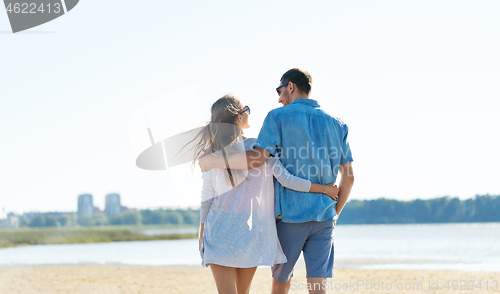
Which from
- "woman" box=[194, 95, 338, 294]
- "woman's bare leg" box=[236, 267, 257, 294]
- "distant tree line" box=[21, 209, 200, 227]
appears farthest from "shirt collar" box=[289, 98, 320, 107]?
"distant tree line" box=[21, 209, 200, 227]

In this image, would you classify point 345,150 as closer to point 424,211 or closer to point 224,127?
point 224,127

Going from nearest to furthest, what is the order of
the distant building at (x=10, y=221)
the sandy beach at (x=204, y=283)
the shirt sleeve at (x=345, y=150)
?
the shirt sleeve at (x=345, y=150)
the sandy beach at (x=204, y=283)
the distant building at (x=10, y=221)

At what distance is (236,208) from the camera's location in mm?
2424

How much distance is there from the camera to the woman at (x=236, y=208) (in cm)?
238

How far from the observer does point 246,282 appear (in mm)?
2443

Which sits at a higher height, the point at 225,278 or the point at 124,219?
the point at 225,278

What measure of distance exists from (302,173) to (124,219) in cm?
6996

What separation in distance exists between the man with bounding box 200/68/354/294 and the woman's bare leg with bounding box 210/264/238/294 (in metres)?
0.32

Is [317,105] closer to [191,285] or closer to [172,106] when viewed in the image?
[172,106]

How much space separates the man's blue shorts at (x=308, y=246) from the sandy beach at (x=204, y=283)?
15.9ft

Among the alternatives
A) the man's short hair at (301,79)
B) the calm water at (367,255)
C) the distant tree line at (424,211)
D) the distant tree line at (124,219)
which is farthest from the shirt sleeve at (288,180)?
the distant tree line at (424,211)

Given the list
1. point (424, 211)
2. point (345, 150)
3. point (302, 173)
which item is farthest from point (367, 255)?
point (424, 211)

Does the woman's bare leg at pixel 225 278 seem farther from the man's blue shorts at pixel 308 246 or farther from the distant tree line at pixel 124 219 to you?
the distant tree line at pixel 124 219

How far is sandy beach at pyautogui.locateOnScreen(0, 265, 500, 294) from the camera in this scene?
26.2 ft
